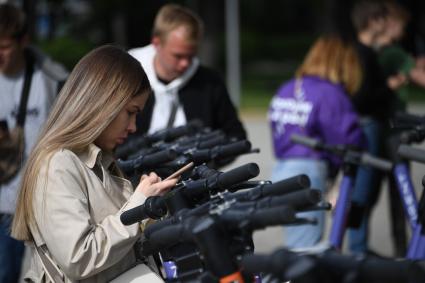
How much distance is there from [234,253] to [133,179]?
154cm

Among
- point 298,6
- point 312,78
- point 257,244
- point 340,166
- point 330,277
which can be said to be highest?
point 330,277

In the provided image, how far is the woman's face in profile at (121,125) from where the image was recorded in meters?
3.17

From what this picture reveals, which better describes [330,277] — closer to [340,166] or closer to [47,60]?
[47,60]

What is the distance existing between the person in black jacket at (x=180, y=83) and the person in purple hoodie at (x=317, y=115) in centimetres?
78

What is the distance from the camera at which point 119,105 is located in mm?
3125

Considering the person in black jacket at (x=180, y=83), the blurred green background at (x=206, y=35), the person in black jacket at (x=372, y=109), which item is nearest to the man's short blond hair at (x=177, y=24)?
the person in black jacket at (x=180, y=83)

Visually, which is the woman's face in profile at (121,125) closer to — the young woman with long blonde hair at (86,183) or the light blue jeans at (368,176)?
the young woman with long blonde hair at (86,183)

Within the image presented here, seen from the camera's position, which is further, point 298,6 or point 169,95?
point 298,6

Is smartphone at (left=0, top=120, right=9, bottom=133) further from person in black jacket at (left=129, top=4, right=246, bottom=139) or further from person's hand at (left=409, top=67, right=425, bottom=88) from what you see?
person's hand at (left=409, top=67, right=425, bottom=88)

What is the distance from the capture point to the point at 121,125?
126 inches

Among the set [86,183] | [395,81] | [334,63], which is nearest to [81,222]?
[86,183]

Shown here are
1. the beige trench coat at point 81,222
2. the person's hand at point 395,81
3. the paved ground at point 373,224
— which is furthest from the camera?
the paved ground at point 373,224

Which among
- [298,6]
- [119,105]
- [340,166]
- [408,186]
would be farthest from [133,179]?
[298,6]

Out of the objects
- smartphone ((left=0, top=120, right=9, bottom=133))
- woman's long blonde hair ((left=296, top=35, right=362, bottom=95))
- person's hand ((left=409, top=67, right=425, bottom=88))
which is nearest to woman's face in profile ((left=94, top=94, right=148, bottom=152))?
smartphone ((left=0, top=120, right=9, bottom=133))
